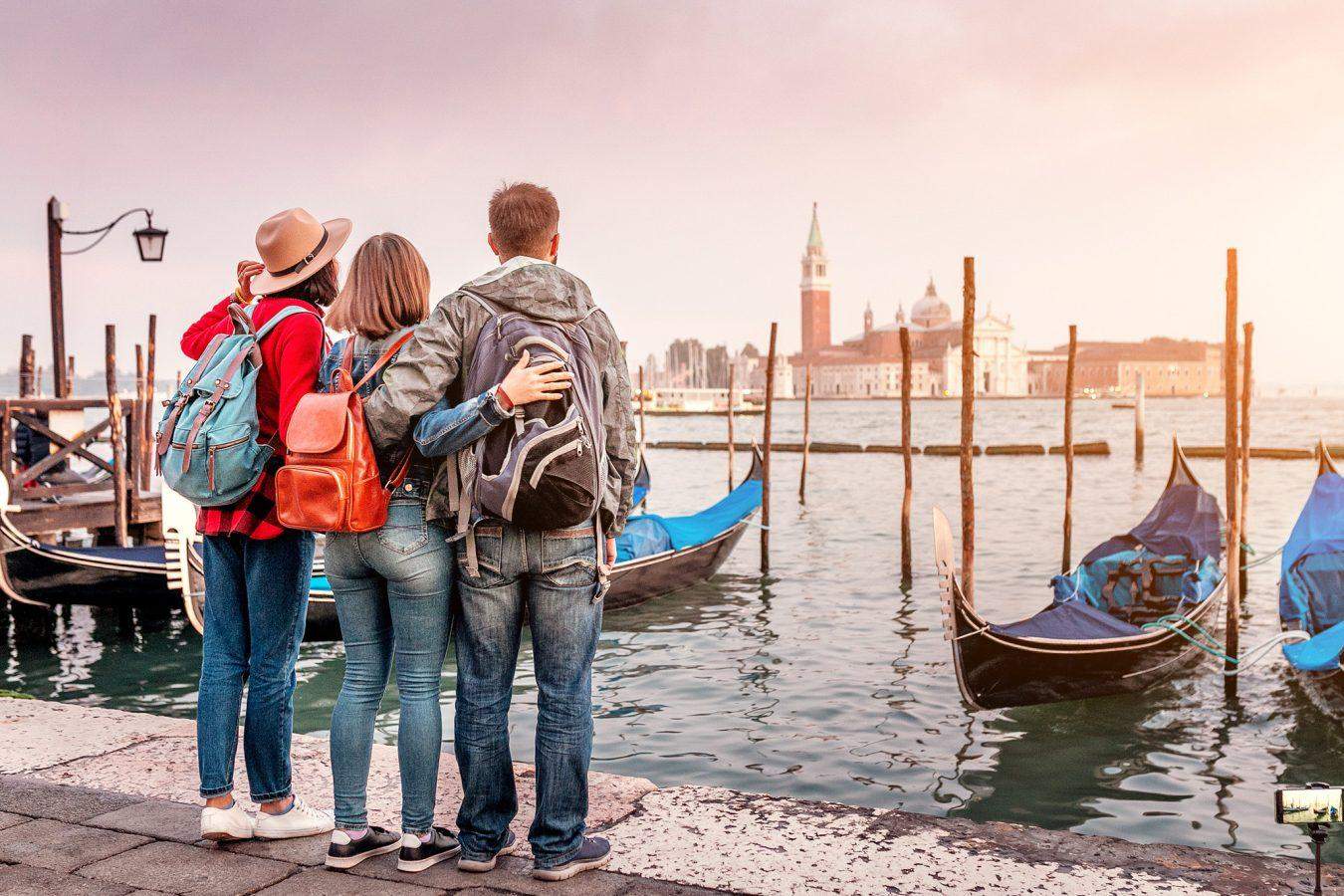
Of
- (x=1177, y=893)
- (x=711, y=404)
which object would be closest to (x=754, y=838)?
(x=1177, y=893)

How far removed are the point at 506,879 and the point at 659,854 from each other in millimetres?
250

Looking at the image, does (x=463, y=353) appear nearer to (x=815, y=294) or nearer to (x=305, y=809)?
(x=305, y=809)

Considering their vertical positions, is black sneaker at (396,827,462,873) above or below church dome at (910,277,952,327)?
below

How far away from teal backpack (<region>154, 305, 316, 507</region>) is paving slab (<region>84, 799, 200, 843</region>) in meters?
0.56

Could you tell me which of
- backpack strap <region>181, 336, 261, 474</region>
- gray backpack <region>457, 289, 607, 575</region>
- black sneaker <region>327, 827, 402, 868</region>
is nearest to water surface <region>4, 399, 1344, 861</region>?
black sneaker <region>327, 827, 402, 868</region>

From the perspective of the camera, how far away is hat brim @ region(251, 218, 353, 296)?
1.89m

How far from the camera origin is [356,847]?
1.81m

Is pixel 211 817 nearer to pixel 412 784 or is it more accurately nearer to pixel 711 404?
pixel 412 784

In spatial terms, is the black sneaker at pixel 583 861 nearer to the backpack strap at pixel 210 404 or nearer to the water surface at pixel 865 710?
the backpack strap at pixel 210 404

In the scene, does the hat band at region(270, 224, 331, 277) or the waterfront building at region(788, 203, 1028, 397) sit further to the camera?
the waterfront building at region(788, 203, 1028, 397)

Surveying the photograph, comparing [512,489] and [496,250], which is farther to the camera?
[496,250]

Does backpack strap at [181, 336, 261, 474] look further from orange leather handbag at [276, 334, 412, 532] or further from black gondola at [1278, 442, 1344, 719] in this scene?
black gondola at [1278, 442, 1344, 719]

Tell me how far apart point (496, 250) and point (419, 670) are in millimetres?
652

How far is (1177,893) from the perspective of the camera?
170 centimetres
